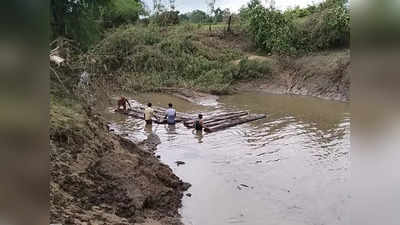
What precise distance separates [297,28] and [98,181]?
23.8 metres

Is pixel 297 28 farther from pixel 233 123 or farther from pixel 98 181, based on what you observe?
pixel 98 181

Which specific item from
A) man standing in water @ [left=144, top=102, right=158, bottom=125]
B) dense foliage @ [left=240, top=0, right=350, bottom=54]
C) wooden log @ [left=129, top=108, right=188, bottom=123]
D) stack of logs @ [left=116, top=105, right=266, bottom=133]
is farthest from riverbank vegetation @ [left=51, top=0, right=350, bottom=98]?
man standing in water @ [left=144, top=102, right=158, bottom=125]

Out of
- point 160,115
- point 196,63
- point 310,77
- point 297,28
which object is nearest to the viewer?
point 160,115

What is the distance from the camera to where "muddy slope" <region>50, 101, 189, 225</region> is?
600 centimetres

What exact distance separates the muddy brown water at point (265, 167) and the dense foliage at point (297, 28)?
8.73m

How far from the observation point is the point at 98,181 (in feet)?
23.9

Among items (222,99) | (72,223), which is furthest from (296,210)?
(222,99)

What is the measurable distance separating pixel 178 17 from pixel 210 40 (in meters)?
5.81

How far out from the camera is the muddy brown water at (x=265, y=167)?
776 cm

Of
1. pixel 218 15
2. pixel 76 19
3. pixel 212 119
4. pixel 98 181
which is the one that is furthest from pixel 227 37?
pixel 98 181

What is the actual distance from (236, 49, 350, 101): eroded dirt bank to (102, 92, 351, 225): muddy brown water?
5.15 metres

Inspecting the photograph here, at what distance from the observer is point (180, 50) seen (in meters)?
28.2
